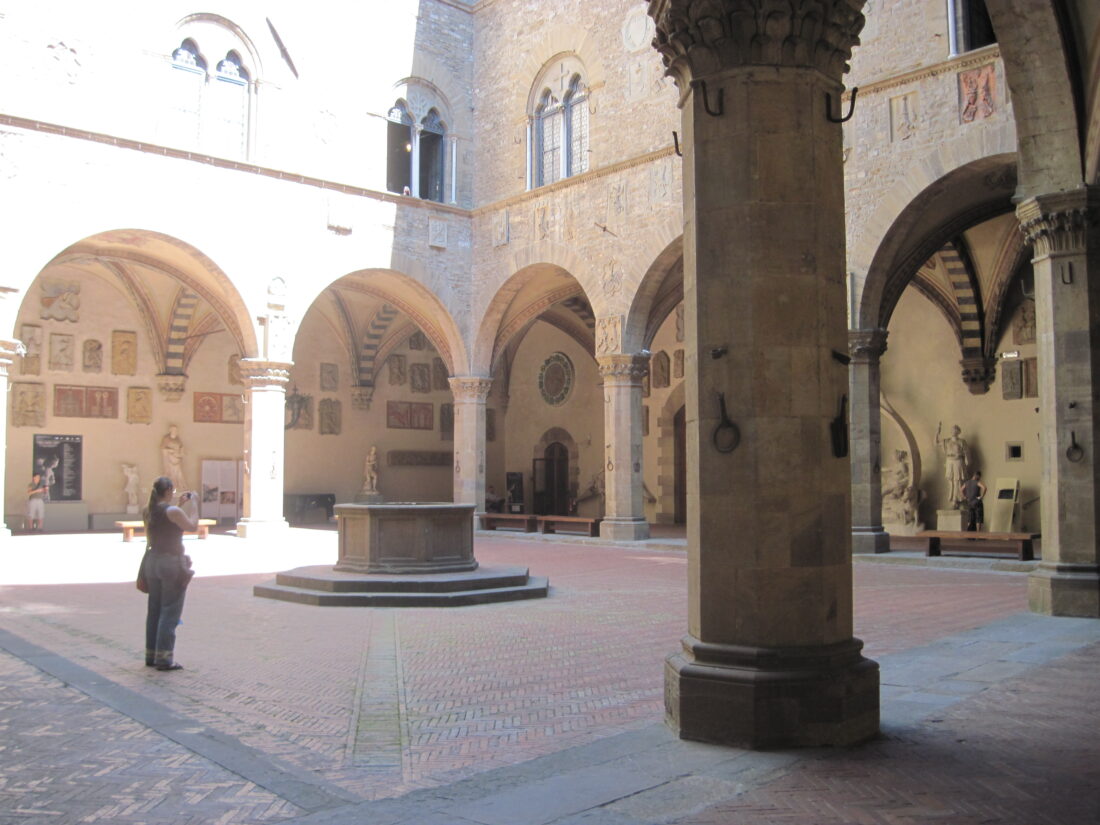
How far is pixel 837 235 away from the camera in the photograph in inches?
192

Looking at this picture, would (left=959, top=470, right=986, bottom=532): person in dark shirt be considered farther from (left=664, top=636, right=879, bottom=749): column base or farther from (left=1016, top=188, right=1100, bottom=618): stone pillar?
(left=664, top=636, right=879, bottom=749): column base

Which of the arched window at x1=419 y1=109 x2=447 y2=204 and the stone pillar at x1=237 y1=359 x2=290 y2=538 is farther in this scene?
the arched window at x1=419 y1=109 x2=447 y2=204

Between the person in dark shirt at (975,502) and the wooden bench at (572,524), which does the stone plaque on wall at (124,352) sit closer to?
the wooden bench at (572,524)

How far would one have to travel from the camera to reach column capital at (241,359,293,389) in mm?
19391

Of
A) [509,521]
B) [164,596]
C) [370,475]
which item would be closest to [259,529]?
[509,521]

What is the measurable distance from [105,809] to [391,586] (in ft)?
21.4

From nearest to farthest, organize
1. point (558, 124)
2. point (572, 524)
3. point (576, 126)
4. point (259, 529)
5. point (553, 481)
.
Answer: point (259, 529) < point (576, 126) < point (558, 124) < point (572, 524) < point (553, 481)

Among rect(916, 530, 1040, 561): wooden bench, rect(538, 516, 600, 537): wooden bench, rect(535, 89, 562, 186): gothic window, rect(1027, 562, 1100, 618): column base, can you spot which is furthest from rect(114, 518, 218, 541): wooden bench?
rect(1027, 562, 1100, 618): column base

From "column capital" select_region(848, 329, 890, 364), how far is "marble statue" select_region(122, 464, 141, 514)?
16761 mm

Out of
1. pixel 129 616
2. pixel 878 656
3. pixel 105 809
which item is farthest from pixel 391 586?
pixel 105 809

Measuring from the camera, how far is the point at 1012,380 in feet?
64.2

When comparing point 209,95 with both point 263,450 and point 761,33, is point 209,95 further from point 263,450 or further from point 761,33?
point 761,33

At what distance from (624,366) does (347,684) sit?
43.7ft

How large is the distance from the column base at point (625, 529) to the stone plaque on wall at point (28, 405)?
13022mm
